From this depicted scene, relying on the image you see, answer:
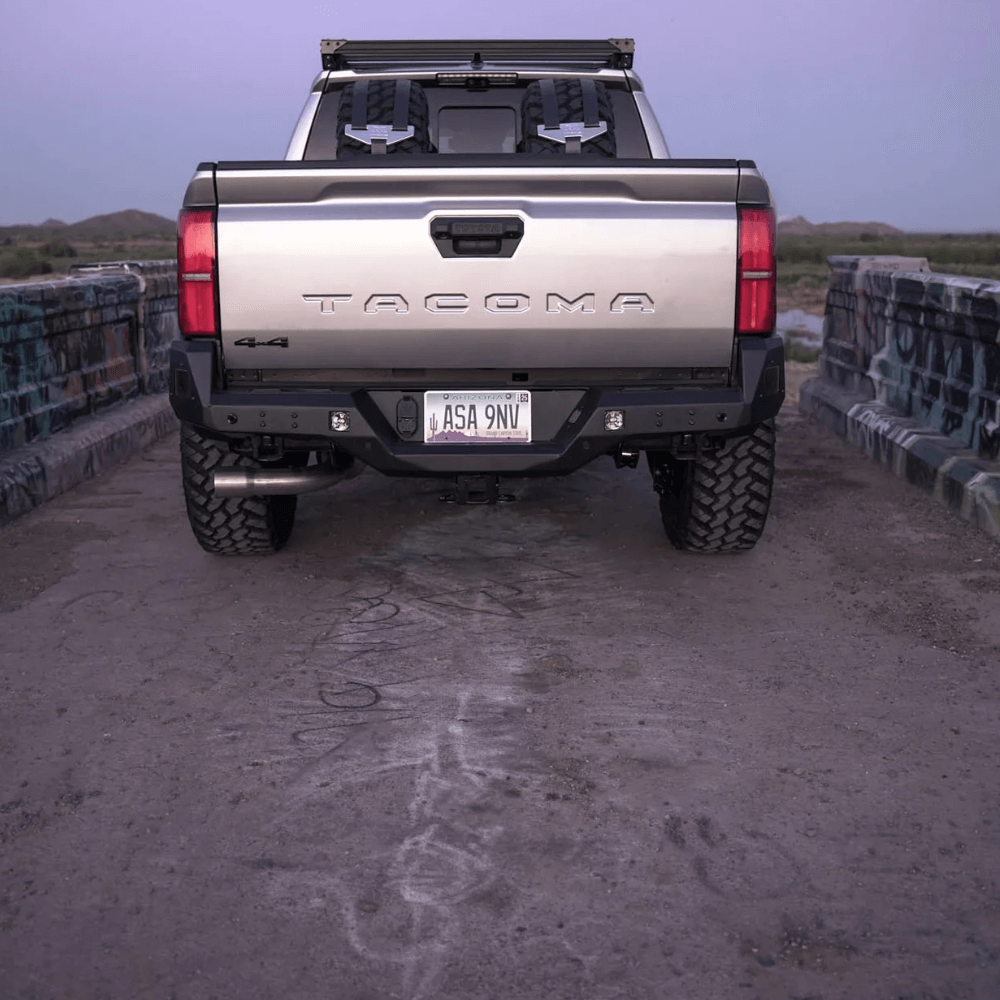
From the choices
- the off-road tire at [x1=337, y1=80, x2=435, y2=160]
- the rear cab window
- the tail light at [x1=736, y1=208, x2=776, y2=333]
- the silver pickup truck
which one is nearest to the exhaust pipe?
the silver pickup truck

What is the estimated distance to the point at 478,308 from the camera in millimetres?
4848

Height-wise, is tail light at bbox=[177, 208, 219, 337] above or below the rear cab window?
below

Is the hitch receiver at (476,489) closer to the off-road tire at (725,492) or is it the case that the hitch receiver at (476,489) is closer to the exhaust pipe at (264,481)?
the exhaust pipe at (264,481)

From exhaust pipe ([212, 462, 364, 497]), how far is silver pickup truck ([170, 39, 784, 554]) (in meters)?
0.15

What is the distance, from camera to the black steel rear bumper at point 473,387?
195 inches

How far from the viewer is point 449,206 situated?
15.8 ft

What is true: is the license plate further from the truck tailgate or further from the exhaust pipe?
the exhaust pipe

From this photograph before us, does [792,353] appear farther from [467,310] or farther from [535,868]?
[535,868]

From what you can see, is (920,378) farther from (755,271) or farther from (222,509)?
(222,509)

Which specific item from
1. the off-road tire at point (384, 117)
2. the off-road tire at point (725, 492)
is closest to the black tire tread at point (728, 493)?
the off-road tire at point (725, 492)

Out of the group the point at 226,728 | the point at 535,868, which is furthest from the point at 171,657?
the point at 535,868

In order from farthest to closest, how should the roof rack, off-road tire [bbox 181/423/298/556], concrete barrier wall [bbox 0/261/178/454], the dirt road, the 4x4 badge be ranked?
concrete barrier wall [bbox 0/261/178/454], the roof rack, off-road tire [bbox 181/423/298/556], the 4x4 badge, the dirt road

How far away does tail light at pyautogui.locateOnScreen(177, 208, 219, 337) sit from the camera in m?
4.82

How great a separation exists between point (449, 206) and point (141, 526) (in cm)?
297
